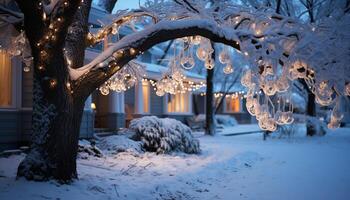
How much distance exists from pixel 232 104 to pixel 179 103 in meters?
17.2

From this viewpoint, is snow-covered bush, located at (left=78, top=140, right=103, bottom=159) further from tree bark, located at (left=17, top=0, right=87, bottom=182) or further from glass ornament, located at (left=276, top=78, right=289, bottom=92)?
glass ornament, located at (left=276, top=78, right=289, bottom=92)

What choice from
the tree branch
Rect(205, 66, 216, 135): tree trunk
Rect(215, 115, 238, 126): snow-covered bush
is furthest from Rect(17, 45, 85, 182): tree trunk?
Rect(215, 115, 238, 126): snow-covered bush

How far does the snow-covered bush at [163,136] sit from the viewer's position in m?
13.8

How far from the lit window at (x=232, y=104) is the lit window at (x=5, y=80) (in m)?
33.1

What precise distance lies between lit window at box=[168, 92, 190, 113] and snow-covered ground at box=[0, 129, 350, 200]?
1209 cm

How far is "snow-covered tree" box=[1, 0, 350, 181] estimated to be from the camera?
7184mm

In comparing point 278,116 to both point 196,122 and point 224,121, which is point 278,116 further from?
point 224,121

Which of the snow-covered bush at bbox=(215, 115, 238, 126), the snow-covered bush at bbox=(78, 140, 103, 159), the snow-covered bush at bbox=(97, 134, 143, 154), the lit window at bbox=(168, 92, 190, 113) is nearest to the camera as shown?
the snow-covered bush at bbox=(78, 140, 103, 159)

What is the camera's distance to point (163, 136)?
46.3 ft

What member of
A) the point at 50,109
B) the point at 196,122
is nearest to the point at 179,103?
the point at 196,122

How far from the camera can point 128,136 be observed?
14367 millimetres

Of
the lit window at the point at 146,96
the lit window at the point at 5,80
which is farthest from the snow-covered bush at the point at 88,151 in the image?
the lit window at the point at 146,96

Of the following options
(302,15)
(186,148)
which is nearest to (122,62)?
(186,148)

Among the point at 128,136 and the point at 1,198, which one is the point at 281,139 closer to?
the point at 128,136
